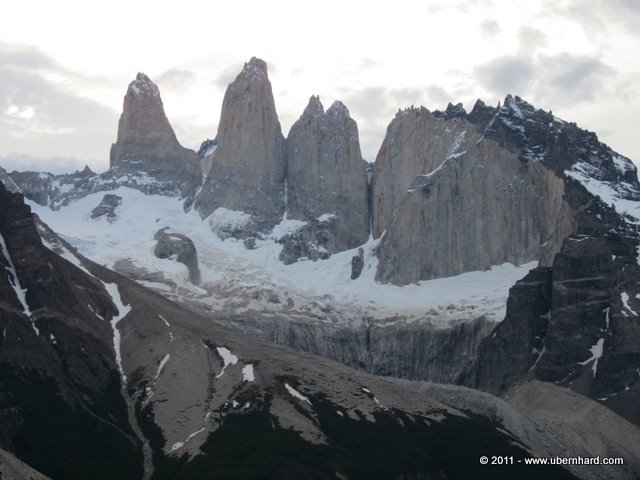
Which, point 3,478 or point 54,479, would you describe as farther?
point 54,479

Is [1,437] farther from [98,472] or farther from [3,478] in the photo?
[3,478]

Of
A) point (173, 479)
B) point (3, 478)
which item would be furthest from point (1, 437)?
point (3, 478)

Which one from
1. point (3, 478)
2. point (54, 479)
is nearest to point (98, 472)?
point (54, 479)

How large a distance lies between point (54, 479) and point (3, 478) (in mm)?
33905

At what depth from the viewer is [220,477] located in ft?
650

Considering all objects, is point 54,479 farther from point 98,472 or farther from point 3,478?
point 3,478

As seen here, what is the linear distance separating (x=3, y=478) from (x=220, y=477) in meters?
45.3

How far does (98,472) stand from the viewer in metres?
199

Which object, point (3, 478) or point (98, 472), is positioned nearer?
point (3, 478)

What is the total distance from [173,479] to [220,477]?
7135 millimetres

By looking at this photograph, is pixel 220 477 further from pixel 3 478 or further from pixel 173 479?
pixel 3 478

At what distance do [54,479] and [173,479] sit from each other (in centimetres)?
1748

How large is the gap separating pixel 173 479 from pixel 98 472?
428 inches

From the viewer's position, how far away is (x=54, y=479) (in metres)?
193
